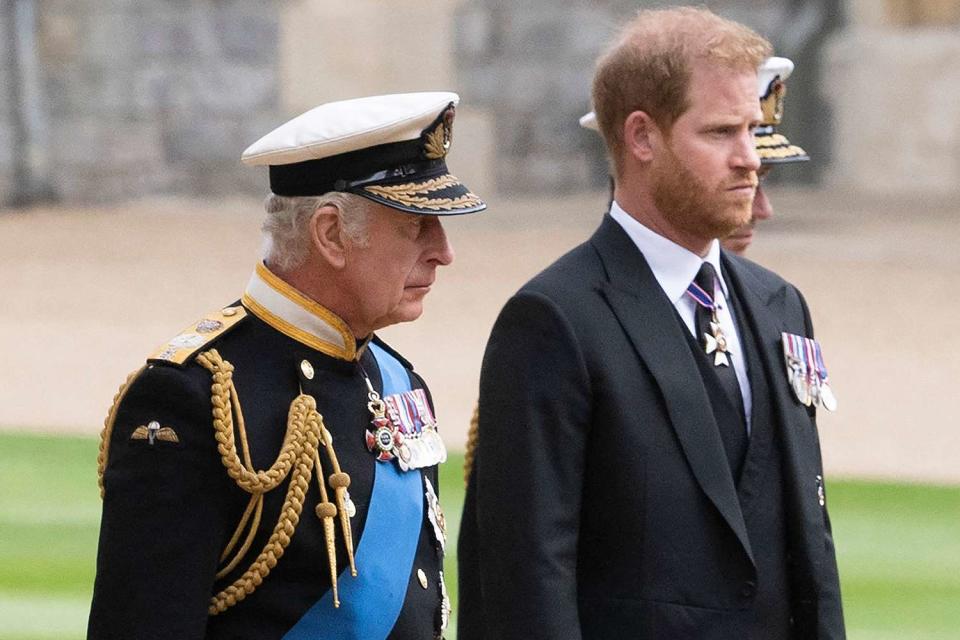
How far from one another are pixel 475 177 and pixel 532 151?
22.5 inches

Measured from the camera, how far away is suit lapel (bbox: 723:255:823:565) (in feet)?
10.8

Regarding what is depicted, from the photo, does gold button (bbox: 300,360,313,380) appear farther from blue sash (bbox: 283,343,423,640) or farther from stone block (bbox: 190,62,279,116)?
stone block (bbox: 190,62,279,116)

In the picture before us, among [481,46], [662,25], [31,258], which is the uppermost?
[662,25]

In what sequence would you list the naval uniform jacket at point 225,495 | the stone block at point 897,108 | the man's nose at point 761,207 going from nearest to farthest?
1. the naval uniform jacket at point 225,495
2. the man's nose at point 761,207
3. the stone block at point 897,108

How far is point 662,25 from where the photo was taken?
3.36 meters

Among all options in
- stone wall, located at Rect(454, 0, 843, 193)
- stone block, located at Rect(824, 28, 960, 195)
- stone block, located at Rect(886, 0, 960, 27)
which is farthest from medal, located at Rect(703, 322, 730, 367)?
stone block, located at Rect(886, 0, 960, 27)

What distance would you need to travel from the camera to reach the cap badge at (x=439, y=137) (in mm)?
3277

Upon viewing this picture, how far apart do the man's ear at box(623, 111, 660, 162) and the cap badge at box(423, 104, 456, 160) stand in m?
0.29

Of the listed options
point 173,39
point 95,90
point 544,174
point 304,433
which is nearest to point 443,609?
point 304,433

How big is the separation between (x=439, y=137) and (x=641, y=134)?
33cm

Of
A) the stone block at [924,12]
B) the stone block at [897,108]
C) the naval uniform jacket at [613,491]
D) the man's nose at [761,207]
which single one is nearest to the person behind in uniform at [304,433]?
the naval uniform jacket at [613,491]

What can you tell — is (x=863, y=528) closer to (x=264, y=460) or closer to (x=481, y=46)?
(x=264, y=460)

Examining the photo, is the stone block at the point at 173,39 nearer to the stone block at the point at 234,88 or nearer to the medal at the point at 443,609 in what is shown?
the stone block at the point at 234,88

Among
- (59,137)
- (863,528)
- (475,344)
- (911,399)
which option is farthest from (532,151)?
(863,528)
